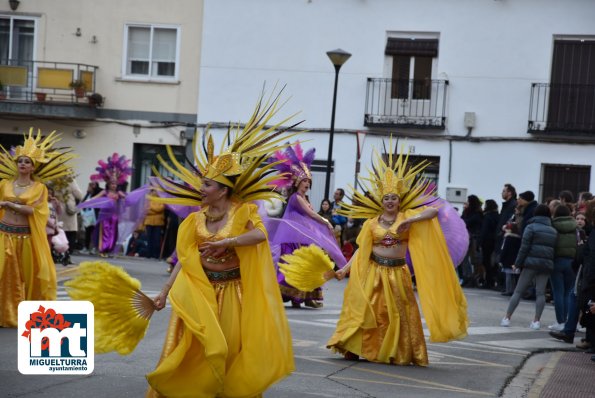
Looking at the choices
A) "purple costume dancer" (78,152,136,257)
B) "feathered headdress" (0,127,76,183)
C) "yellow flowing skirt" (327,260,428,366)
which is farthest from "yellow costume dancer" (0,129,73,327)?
"purple costume dancer" (78,152,136,257)

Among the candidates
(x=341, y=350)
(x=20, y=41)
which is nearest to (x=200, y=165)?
(x=341, y=350)

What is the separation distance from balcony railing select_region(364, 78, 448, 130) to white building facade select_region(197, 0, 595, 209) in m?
0.03

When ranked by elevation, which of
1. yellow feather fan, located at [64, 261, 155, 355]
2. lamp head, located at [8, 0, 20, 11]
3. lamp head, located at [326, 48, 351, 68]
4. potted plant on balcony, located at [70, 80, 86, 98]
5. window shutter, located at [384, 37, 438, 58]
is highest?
lamp head, located at [8, 0, 20, 11]

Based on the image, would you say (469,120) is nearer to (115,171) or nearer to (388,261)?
(115,171)

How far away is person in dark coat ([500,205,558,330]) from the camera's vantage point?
47.8 feet

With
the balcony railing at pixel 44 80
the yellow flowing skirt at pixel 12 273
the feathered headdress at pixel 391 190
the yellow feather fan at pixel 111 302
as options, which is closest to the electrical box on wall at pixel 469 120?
the balcony railing at pixel 44 80

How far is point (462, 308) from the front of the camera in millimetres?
11391

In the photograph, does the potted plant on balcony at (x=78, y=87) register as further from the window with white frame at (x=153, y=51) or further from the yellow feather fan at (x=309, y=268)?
the yellow feather fan at (x=309, y=268)

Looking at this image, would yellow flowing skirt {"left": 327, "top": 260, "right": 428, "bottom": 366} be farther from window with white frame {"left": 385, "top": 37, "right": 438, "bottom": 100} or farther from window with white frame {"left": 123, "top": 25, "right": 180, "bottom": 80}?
window with white frame {"left": 123, "top": 25, "right": 180, "bottom": 80}

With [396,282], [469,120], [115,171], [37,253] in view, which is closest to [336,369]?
[396,282]

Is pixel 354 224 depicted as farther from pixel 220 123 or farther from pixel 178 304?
pixel 178 304

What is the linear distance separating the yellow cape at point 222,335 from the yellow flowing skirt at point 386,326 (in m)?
2.91

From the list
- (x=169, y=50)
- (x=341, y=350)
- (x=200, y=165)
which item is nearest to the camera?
(x=200, y=165)

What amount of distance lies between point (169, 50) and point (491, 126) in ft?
28.5
